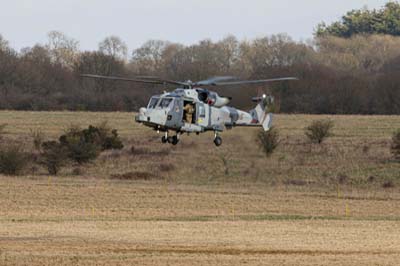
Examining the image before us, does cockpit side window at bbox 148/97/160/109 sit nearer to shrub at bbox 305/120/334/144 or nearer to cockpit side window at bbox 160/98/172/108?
cockpit side window at bbox 160/98/172/108

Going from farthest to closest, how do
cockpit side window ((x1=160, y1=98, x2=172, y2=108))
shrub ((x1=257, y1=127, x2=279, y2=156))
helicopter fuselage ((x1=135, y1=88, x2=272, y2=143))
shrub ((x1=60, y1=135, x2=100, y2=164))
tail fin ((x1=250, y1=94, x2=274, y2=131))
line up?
shrub ((x1=60, y1=135, x2=100, y2=164)), shrub ((x1=257, y1=127, x2=279, y2=156)), tail fin ((x1=250, y1=94, x2=274, y2=131)), cockpit side window ((x1=160, y1=98, x2=172, y2=108)), helicopter fuselage ((x1=135, y1=88, x2=272, y2=143))

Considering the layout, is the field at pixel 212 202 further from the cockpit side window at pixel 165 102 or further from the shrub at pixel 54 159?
the cockpit side window at pixel 165 102

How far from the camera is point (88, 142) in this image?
203 ft

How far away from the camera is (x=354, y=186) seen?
2163 inches

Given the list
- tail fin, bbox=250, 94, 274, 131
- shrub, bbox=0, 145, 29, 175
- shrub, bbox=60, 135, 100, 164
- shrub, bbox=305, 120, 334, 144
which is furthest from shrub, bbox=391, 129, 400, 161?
tail fin, bbox=250, 94, 274, 131

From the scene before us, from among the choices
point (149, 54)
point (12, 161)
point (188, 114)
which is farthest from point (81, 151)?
point (149, 54)

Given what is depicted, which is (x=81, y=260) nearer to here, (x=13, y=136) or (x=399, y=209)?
(x=399, y=209)

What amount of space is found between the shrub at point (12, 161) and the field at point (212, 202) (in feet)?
2.05

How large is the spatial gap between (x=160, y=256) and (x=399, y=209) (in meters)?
19.0

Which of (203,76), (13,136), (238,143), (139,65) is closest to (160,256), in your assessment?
(238,143)

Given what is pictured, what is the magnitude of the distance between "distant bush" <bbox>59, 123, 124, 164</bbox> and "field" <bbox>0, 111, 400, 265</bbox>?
27.0 inches

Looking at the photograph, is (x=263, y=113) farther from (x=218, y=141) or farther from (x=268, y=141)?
(x=268, y=141)

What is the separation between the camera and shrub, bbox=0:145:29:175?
57781 millimetres

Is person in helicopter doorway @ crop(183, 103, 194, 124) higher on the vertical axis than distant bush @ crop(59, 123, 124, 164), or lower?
higher
